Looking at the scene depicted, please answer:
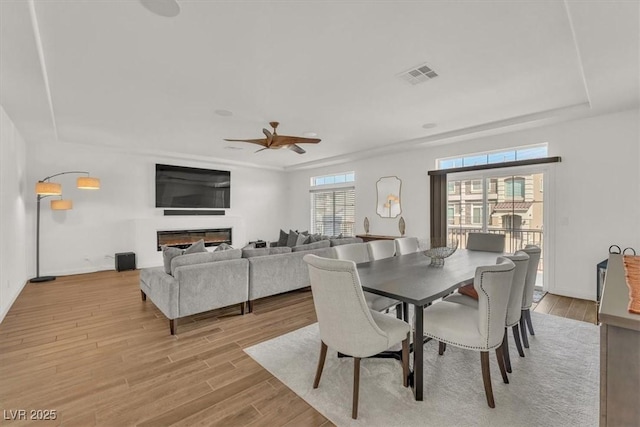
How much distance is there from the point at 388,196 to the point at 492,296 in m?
4.88

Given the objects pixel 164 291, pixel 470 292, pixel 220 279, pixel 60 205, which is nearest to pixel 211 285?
pixel 220 279

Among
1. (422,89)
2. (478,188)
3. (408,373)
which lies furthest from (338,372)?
(478,188)

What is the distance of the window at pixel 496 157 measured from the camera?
4605 mm

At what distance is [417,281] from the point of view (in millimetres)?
2174

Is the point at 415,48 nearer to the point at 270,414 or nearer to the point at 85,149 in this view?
the point at 270,414

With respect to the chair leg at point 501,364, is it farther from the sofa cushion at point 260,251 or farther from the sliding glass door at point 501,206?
the sliding glass door at point 501,206

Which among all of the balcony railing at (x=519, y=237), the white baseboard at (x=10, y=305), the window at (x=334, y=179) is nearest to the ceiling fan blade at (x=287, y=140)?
the balcony railing at (x=519, y=237)

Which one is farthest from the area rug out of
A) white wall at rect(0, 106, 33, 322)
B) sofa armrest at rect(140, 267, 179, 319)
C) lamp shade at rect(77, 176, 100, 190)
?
lamp shade at rect(77, 176, 100, 190)

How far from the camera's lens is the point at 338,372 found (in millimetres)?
2334

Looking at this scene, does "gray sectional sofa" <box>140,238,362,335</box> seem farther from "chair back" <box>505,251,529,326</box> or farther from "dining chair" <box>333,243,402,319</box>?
"chair back" <box>505,251,529,326</box>

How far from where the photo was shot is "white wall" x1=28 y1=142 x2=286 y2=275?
223 inches

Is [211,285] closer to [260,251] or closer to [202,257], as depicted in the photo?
[202,257]

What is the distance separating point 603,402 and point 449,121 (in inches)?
168

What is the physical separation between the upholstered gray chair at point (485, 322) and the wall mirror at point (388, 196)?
14.6ft
